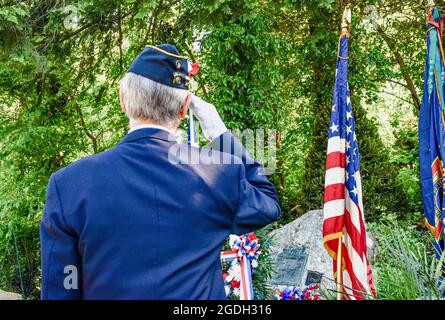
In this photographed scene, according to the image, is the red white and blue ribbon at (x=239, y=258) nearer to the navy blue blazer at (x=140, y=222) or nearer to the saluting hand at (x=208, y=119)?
the saluting hand at (x=208, y=119)

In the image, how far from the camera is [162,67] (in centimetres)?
157

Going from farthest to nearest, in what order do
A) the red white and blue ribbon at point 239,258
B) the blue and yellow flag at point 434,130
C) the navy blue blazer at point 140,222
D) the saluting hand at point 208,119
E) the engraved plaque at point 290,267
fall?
1. the engraved plaque at point 290,267
2. the red white and blue ribbon at point 239,258
3. the blue and yellow flag at point 434,130
4. the saluting hand at point 208,119
5. the navy blue blazer at point 140,222

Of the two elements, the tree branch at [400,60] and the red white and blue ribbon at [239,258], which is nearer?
the red white and blue ribbon at [239,258]

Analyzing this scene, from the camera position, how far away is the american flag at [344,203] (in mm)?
3629

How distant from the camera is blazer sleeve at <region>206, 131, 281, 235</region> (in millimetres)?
1530

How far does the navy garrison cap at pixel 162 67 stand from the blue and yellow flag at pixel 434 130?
2.76 meters

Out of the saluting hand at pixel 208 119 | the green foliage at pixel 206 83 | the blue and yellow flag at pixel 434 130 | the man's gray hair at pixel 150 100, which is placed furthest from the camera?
the green foliage at pixel 206 83

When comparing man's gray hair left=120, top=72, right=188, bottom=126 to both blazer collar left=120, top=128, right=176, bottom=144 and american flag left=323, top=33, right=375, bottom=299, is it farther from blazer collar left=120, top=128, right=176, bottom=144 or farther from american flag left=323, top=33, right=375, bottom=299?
american flag left=323, top=33, right=375, bottom=299

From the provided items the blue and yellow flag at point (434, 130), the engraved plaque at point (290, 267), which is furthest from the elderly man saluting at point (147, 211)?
the engraved plaque at point (290, 267)

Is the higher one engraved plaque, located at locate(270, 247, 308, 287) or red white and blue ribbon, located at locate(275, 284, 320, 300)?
engraved plaque, located at locate(270, 247, 308, 287)

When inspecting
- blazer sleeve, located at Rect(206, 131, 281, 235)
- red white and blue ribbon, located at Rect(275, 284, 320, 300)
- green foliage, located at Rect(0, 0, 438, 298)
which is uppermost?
green foliage, located at Rect(0, 0, 438, 298)

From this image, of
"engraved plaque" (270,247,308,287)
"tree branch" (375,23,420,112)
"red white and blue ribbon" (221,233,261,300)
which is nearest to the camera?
"red white and blue ribbon" (221,233,261,300)

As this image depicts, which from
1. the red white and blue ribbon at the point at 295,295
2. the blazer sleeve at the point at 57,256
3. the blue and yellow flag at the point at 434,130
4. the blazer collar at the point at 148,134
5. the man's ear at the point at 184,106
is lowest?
the red white and blue ribbon at the point at 295,295

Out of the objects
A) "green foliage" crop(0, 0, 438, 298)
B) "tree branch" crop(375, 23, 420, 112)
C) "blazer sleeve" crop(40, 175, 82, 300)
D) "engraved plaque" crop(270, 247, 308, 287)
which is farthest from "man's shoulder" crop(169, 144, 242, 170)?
"tree branch" crop(375, 23, 420, 112)
